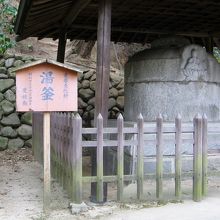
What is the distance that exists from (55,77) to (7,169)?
4130 millimetres

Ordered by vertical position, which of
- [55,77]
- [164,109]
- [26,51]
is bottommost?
[164,109]

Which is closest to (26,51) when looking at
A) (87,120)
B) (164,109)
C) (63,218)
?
(87,120)

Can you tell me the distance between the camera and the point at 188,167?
7078 mm

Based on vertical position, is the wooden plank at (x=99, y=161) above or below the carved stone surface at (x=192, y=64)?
below

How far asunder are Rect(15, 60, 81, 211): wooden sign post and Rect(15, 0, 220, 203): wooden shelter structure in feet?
2.64

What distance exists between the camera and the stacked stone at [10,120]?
11000mm

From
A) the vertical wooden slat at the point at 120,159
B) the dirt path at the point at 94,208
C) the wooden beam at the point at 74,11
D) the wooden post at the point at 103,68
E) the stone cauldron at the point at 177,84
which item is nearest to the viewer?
the dirt path at the point at 94,208

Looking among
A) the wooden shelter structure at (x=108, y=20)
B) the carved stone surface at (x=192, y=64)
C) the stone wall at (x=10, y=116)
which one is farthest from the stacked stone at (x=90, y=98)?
the carved stone surface at (x=192, y=64)

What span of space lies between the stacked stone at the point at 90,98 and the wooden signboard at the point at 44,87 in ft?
21.8

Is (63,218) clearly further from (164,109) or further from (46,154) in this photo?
(164,109)

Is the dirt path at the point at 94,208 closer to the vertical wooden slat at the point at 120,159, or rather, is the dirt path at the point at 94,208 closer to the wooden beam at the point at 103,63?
the vertical wooden slat at the point at 120,159

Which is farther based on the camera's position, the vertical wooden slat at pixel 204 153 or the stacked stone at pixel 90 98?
the stacked stone at pixel 90 98

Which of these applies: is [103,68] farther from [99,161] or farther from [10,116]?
[10,116]

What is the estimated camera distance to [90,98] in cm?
1214
